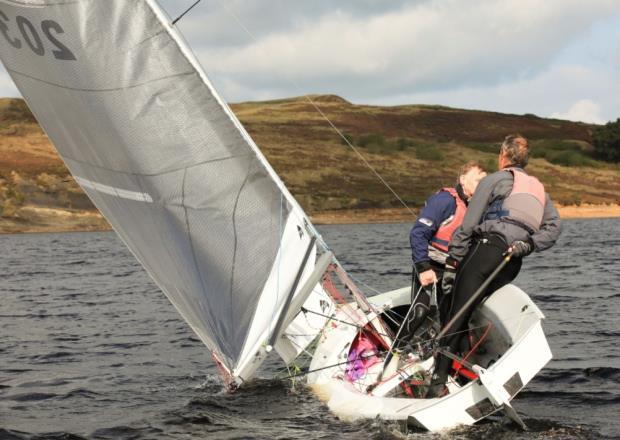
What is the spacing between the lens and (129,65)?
7.91 meters

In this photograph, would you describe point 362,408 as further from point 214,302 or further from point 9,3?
point 9,3

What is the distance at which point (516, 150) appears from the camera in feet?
26.3

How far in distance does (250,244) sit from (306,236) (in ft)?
1.91

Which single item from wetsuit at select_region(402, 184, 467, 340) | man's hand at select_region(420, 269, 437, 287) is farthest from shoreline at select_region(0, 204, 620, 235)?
man's hand at select_region(420, 269, 437, 287)

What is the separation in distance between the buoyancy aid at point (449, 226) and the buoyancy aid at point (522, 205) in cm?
71

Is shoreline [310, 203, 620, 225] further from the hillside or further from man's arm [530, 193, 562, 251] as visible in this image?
man's arm [530, 193, 562, 251]

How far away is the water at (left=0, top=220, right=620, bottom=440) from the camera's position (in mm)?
8516

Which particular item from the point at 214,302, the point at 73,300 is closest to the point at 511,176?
the point at 214,302

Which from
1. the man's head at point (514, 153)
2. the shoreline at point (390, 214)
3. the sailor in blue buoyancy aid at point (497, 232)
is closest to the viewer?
the sailor in blue buoyancy aid at point (497, 232)

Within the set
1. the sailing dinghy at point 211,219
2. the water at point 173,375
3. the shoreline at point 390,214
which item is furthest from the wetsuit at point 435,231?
the shoreline at point 390,214

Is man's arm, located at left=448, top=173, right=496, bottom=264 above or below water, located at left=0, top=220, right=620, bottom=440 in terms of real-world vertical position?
above

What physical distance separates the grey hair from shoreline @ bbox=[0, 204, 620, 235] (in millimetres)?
46328

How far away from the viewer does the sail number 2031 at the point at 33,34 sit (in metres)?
7.95

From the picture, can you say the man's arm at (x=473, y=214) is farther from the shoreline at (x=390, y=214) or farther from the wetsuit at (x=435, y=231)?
the shoreline at (x=390, y=214)
